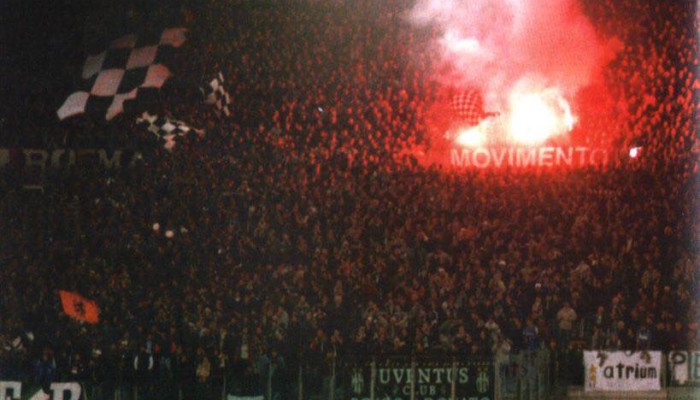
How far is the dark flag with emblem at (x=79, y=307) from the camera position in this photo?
13211 millimetres

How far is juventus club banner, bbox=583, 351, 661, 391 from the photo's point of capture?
37.7ft

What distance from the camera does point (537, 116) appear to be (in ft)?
58.1

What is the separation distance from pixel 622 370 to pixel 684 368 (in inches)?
26.0

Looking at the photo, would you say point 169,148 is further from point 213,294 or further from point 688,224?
point 688,224

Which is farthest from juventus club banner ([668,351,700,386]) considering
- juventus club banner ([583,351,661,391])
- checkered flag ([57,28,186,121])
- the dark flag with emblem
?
checkered flag ([57,28,186,121])

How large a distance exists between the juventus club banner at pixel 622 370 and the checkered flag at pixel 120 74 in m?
8.77

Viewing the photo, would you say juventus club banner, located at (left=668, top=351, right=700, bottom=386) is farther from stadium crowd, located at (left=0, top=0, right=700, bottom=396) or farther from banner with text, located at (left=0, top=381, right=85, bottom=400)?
banner with text, located at (left=0, top=381, right=85, bottom=400)

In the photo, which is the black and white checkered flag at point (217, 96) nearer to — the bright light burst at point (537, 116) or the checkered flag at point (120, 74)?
the checkered flag at point (120, 74)

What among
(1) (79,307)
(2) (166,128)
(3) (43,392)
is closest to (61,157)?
(2) (166,128)

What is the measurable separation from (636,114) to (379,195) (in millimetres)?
4459

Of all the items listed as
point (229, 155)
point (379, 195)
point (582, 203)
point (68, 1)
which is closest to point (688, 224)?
point (582, 203)

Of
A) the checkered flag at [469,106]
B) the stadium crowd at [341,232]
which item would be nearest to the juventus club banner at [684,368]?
the stadium crowd at [341,232]

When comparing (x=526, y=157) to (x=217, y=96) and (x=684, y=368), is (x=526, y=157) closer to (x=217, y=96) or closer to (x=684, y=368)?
(x=217, y=96)

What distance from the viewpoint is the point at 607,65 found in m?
17.7
